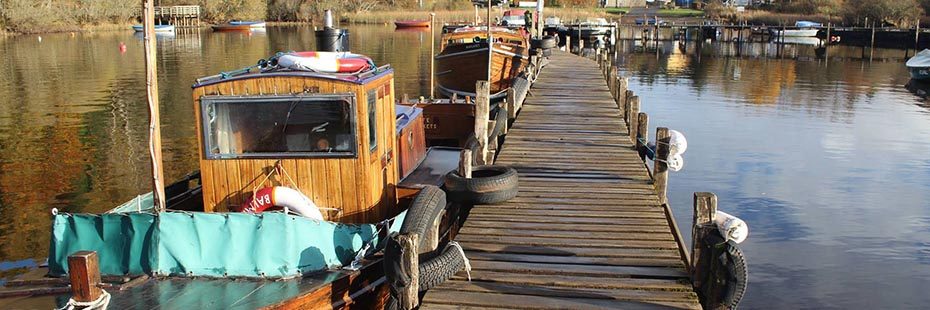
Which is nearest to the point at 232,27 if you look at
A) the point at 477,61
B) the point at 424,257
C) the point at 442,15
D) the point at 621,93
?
the point at 442,15

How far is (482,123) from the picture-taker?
41.2ft

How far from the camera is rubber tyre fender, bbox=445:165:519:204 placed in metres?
9.72

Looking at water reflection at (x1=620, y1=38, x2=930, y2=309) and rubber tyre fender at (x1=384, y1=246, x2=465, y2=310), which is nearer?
rubber tyre fender at (x1=384, y1=246, x2=465, y2=310)

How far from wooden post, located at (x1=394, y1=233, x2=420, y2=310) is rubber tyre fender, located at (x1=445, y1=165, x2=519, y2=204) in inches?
122

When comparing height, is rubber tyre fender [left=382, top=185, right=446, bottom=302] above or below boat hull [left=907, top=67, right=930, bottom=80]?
above

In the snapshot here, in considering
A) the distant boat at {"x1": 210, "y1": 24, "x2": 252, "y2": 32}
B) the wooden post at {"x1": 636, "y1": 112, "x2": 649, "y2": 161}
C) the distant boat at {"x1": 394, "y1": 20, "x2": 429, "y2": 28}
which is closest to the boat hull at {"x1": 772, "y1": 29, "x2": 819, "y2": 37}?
the distant boat at {"x1": 394, "y1": 20, "x2": 429, "y2": 28}

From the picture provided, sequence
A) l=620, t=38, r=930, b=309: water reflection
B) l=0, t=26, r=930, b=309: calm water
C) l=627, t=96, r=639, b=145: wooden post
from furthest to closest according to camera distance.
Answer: l=627, t=96, r=639, b=145: wooden post < l=0, t=26, r=930, b=309: calm water < l=620, t=38, r=930, b=309: water reflection

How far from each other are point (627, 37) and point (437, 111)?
58.2 m

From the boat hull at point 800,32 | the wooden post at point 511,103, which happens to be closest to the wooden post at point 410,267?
the wooden post at point 511,103

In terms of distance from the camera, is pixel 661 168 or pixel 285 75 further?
pixel 661 168

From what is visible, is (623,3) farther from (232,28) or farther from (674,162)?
(674,162)

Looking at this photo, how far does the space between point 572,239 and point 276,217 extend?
3.17 m

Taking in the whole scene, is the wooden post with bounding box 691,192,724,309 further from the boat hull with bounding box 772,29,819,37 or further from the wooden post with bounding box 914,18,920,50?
the boat hull with bounding box 772,29,819,37

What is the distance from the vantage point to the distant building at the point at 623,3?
130m
